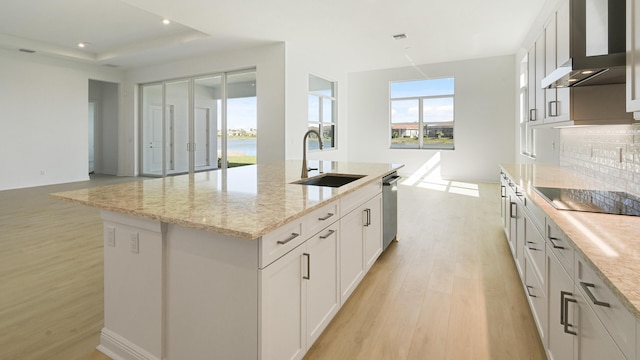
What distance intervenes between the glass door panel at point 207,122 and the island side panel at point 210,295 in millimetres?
6614

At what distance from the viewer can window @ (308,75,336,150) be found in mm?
8047

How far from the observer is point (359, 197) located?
2.45 meters

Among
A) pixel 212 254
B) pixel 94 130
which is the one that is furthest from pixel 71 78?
pixel 212 254

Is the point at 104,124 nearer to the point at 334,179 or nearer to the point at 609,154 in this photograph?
the point at 334,179

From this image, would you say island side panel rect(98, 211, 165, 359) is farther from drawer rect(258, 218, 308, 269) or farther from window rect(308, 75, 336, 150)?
window rect(308, 75, 336, 150)

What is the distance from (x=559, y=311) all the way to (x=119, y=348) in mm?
2090

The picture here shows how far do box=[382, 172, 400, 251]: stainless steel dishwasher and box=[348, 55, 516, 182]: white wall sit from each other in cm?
586

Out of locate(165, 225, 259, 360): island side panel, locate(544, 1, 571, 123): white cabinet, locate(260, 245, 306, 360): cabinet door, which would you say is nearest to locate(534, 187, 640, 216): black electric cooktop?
locate(544, 1, 571, 123): white cabinet

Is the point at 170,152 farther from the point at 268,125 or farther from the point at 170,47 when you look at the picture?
the point at 268,125

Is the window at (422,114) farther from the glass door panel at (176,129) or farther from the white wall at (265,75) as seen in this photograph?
the glass door panel at (176,129)

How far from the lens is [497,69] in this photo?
318 inches

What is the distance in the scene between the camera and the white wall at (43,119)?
7277mm

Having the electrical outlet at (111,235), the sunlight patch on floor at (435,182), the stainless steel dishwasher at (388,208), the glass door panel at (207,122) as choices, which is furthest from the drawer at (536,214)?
the glass door panel at (207,122)

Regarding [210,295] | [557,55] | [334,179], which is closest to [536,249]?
[557,55]
